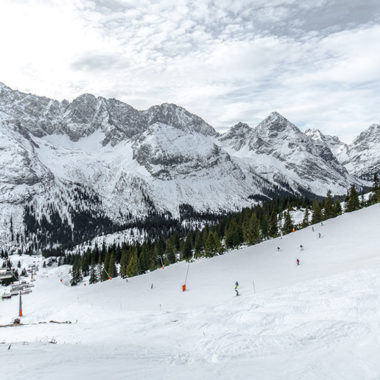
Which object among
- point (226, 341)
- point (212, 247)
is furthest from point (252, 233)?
point (226, 341)

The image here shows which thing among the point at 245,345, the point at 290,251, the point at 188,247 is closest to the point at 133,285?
the point at 290,251

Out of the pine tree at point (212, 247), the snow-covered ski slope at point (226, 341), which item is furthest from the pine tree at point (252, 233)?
the snow-covered ski slope at point (226, 341)

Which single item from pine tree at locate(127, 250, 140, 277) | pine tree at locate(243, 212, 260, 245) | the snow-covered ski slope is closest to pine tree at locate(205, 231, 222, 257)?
→ pine tree at locate(243, 212, 260, 245)

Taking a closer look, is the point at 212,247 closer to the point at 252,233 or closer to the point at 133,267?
the point at 252,233

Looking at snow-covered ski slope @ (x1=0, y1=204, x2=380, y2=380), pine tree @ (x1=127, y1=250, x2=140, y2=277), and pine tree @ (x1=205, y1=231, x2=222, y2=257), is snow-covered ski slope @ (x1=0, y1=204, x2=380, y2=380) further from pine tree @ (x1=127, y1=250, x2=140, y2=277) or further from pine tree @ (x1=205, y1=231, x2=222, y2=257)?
pine tree @ (x1=127, y1=250, x2=140, y2=277)

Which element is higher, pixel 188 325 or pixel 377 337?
pixel 377 337

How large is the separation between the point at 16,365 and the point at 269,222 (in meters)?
83.3

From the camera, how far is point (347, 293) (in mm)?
20078

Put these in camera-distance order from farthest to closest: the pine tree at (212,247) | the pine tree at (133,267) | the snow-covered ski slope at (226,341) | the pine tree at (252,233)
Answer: the pine tree at (252,233), the pine tree at (212,247), the pine tree at (133,267), the snow-covered ski slope at (226,341)

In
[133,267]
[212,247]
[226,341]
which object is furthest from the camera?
[133,267]

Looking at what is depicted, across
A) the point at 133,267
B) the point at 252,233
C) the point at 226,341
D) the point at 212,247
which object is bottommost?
the point at 133,267

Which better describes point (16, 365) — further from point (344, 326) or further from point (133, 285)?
point (133, 285)

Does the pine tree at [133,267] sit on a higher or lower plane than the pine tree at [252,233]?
lower

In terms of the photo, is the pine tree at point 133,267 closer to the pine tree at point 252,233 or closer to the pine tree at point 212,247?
the pine tree at point 212,247
